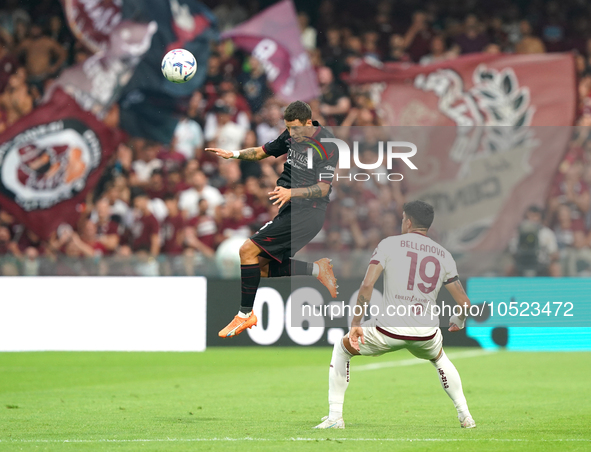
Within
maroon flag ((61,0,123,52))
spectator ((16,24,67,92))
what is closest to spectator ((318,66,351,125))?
maroon flag ((61,0,123,52))

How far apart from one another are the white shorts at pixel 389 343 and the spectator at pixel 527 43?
12.5 meters

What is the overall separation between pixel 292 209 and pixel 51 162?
8516 mm

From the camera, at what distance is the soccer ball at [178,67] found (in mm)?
8641

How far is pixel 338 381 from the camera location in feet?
23.9

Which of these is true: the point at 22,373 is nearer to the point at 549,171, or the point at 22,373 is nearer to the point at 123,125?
the point at 123,125

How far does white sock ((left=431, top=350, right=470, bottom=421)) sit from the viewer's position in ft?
23.8

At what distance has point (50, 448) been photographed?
6344 mm

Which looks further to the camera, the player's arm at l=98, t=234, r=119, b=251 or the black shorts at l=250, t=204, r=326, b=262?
the player's arm at l=98, t=234, r=119, b=251

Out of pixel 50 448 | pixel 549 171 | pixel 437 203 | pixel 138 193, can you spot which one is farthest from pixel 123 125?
pixel 50 448

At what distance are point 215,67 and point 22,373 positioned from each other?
26.1 feet

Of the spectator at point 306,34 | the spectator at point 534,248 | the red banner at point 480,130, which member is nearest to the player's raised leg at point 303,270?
the red banner at point 480,130

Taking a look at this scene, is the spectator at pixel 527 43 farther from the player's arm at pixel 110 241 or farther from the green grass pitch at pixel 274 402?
the player's arm at pixel 110 241

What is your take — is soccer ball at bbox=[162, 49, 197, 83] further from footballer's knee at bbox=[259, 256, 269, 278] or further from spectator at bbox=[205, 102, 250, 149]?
spectator at bbox=[205, 102, 250, 149]

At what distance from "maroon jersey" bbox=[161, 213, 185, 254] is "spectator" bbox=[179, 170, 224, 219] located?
0.23 meters
